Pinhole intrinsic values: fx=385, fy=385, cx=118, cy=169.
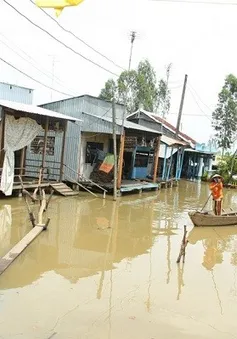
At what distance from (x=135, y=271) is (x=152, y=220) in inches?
229

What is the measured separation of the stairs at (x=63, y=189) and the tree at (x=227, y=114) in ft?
78.4

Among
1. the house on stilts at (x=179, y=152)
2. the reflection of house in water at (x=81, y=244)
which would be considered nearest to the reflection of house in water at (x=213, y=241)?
the reflection of house in water at (x=81, y=244)

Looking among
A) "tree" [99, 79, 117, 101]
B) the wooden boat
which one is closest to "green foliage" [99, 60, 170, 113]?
"tree" [99, 79, 117, 101]

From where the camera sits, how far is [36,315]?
17.2ft

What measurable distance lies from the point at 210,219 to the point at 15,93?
16.8 metres

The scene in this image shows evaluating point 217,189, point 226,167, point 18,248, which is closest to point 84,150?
point 217,189

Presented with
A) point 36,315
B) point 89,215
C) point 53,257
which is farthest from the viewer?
point 89,215

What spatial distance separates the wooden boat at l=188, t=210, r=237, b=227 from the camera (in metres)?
12.0

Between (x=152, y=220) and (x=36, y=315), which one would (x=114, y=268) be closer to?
(x=36, y=315)

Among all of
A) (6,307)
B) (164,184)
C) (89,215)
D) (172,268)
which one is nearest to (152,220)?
(89,215)

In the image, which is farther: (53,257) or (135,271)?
(53,257)

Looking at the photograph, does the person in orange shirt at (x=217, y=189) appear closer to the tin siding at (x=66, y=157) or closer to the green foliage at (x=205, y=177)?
the tin siding at (x=66, y=157)

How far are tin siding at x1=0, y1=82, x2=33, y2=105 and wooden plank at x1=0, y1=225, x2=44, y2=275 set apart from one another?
15.9 meters

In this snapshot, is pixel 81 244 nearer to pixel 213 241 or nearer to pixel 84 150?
pixel 213 241
